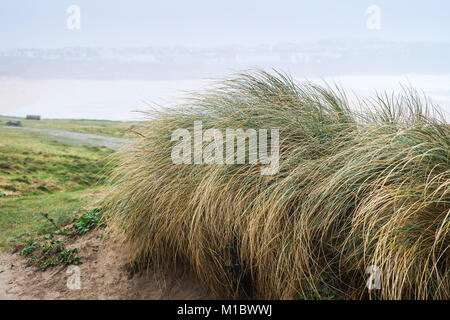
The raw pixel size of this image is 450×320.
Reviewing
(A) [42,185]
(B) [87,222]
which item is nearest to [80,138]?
(A) [42,185]

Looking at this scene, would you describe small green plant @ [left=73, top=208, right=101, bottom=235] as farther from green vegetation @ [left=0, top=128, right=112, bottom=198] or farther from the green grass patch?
green vegetation @ [left=0, top=128, right=112, bottom=198]

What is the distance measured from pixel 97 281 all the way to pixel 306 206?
214 centimetres

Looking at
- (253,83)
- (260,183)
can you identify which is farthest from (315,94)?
(260,183)

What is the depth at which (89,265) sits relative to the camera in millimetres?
3947

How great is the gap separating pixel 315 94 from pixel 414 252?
1934 millimetres

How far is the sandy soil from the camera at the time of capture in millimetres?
3397

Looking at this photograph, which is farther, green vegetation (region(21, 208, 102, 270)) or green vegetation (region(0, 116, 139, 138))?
green vegetation (region(0, 116, 139, 138))

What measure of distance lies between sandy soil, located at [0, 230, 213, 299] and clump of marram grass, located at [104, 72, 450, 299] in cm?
17

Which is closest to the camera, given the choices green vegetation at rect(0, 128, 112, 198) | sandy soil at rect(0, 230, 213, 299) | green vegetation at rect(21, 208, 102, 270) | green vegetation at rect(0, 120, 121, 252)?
sandy soil at rect(0, 230, 213, 299)

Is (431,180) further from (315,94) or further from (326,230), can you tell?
(315,94)

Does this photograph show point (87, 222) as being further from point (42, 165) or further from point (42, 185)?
point (42, 165)

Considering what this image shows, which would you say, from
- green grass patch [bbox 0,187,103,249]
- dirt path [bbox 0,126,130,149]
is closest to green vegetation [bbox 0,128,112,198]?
dirt path [bbox 0,126,130,149]

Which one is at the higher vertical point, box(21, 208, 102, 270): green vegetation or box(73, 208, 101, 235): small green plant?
box(73, 208, 101, 235): small green plant

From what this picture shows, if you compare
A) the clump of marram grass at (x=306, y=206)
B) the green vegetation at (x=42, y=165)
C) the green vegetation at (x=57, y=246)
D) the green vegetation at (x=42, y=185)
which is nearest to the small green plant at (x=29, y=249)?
the green vegetation at (x=57, y=246)
